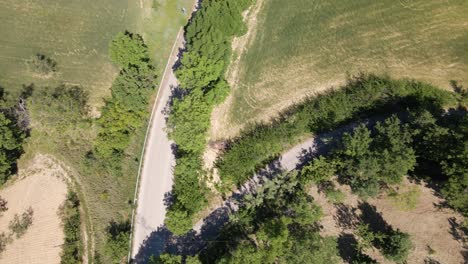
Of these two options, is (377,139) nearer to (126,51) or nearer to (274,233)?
(274,233)

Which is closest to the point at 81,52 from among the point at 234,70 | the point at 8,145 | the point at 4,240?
the point at 8,145

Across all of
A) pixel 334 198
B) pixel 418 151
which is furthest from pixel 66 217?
pixel 418 151

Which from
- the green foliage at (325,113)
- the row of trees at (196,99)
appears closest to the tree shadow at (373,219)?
the green foliage at (325,113)

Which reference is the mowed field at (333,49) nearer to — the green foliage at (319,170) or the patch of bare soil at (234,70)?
the patch of bare soil at (234,70)

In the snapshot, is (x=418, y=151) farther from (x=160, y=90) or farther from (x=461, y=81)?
(x=160, y=90)

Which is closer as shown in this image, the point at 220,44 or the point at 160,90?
the point at 220,44

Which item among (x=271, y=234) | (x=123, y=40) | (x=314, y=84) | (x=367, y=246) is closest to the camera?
(x=271, y=234)
